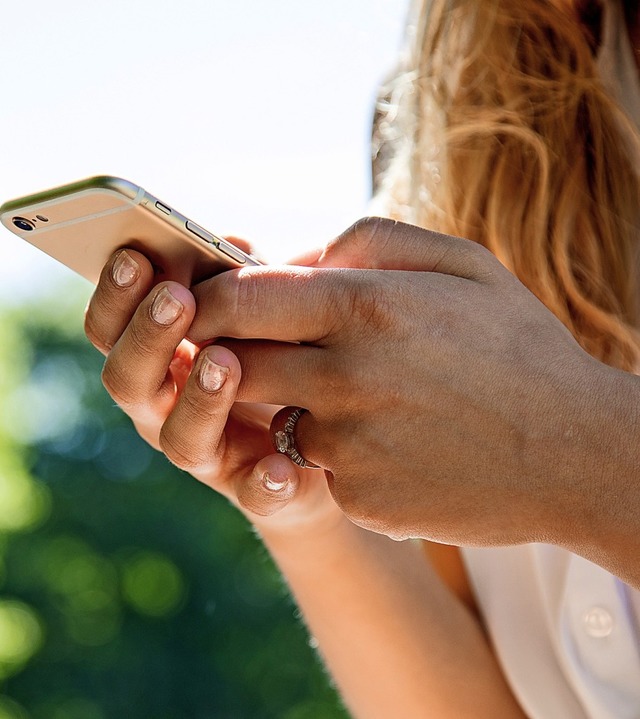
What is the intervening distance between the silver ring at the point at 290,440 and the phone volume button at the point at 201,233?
21 cm

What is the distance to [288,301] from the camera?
102cm

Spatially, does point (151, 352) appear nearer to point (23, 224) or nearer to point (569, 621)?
point (23, 224)

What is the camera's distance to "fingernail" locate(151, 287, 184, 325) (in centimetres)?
106

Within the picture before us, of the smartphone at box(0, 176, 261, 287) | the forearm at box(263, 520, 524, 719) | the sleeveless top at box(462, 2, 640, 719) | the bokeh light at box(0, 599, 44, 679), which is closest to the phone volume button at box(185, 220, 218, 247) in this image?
the smartphone at box(0, 176, 261, 287)

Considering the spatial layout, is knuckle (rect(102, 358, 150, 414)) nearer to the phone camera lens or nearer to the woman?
the woman

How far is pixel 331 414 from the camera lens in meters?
1.04

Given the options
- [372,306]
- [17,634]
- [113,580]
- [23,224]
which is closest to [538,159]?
[372,306]

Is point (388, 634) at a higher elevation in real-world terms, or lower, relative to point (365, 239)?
lower

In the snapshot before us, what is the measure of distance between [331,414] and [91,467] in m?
11.4

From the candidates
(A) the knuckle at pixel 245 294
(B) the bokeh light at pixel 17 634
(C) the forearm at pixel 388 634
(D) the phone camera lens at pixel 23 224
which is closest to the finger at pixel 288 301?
(A) the knuckle at pixel 245 294

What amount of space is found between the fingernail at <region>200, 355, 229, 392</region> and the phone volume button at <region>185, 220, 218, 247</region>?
5.1 inches

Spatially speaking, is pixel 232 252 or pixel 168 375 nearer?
pixel 232 252

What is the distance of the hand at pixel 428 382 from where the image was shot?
98 cm

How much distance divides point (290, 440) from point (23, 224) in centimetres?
39
